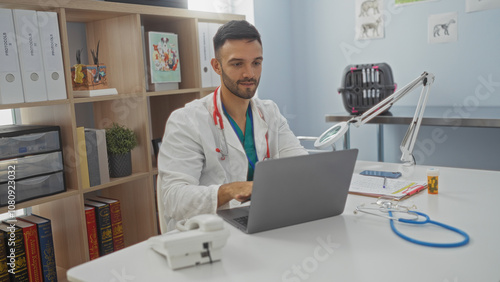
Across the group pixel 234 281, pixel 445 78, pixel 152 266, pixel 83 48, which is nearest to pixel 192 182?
pixel 152 266

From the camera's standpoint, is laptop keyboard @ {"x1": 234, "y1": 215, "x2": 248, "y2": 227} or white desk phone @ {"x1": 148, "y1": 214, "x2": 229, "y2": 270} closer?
→ white desk phone @ {"x1": 148, "y1": 214, "x2": 229, "y2": 270}

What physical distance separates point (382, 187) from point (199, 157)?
0.66 meters

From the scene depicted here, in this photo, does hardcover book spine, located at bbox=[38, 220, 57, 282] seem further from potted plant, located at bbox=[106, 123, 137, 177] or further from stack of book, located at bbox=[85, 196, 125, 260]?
potted plant, located at bbox=[106, 123, 137, 177]

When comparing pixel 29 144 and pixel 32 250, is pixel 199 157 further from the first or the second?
pixel 32 250

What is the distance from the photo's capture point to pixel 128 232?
2.59 m

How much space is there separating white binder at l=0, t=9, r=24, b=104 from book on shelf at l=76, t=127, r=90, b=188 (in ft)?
0.95

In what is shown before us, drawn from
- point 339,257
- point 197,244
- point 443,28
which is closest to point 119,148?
point 197,244

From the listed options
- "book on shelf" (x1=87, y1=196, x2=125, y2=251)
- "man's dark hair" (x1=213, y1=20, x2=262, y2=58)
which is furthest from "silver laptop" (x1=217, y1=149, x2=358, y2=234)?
"book on shelf" (x1=87, y1=196, x2=125, y2=251)

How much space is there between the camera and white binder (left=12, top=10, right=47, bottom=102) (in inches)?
76.7

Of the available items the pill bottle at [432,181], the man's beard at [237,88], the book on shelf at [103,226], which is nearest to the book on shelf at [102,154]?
the book on shelf at [103,226]

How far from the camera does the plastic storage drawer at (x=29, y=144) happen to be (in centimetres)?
193

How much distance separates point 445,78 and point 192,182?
2299 mm

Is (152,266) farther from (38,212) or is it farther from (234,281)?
(38,212)

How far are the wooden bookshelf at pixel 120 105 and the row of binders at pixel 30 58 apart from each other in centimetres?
4
